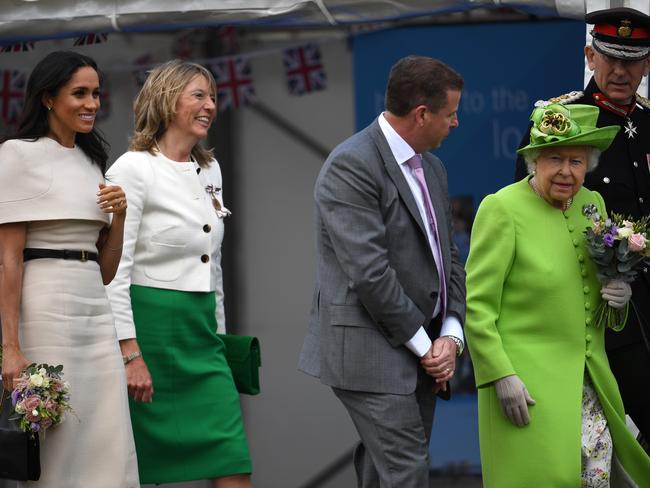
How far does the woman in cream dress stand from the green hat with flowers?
4.71ft

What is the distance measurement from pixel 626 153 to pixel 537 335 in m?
0.92

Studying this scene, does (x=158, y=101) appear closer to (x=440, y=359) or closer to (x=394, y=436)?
(x=440, y=359)

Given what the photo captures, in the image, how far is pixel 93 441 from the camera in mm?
4801

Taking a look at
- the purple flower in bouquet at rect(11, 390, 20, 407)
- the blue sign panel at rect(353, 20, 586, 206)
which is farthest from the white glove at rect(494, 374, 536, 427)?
the blue sign panel at rect(353, 20, 586, 206)

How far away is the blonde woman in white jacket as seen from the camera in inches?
214

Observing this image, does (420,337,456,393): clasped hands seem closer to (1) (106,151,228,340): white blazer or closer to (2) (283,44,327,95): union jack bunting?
(1) (106,151,228,340): white blazer

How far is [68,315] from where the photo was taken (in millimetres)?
4777

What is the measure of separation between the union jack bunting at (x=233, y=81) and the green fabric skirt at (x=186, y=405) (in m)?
2.14

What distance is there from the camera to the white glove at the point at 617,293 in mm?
4898

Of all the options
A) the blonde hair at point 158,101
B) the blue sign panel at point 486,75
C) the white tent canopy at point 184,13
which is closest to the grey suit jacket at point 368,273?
the blonde hair at point 158,101

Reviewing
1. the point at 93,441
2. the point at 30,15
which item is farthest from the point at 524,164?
the point at 30,15

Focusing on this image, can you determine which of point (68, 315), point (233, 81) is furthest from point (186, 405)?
point (233, 81)

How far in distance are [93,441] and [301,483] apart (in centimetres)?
307

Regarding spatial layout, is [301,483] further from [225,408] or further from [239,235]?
[225,408]
